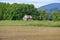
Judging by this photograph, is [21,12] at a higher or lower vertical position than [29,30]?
higher

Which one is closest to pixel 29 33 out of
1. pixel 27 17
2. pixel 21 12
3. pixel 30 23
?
pixel 30 23

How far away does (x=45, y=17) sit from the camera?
3.73 m

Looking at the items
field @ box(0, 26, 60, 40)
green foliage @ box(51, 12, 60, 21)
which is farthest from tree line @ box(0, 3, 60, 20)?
field @ box(0, 26, 60, 40)

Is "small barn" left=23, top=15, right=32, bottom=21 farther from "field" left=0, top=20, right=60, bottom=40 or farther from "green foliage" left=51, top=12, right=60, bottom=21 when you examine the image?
"green foliage" left=51, top=12, right=60, bottom=21

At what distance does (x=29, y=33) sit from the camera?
3.73 m

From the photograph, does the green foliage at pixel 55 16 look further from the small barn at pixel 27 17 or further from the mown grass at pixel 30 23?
the small barn at pixel 27 17

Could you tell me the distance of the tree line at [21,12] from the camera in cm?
374

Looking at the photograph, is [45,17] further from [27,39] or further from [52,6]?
[27,39]

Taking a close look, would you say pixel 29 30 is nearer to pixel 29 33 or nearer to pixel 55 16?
pixel 29 33

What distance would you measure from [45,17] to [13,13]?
0.66m

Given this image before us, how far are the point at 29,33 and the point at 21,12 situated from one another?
0.46 metres

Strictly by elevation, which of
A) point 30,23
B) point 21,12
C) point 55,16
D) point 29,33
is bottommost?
point 29,33

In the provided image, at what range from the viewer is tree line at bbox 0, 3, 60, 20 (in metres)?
3.74

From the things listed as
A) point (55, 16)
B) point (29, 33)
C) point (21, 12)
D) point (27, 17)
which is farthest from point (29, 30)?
point (55, 16)
